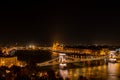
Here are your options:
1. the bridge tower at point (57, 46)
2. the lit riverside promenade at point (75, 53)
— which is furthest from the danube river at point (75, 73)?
the bridge tower at point (57, 46)

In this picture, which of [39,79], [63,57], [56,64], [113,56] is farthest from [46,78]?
[113,56]

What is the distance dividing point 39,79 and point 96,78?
423cm

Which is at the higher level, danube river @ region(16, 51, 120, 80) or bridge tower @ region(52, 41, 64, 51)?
bridge tower @ region(52, 41, 64, 51)

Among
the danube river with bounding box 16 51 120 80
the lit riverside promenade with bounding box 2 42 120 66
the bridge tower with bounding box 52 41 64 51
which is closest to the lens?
the danube river with bounding box 16 51 120 80

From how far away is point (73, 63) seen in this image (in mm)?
23781

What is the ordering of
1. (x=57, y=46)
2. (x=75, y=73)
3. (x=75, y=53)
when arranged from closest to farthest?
1. (x=75, y=73)
2. (x=75, y=53)
3. (x=57, y=46)

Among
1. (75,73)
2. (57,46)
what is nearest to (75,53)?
(57,46)

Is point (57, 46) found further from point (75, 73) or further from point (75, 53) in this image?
point (75, 73)

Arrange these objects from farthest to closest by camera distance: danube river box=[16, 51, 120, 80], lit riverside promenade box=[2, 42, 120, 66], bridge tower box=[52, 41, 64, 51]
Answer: bridge tower box=[52, 41, 64, 51] → lit riverside promenade box=[2, 42, 120, 66] → danube river box=[16, 51, 120, 80]

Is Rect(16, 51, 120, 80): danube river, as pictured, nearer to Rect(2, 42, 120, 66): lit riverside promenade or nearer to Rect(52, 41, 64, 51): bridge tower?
Rect(2, 42, 120, 66): lit riverside promenade

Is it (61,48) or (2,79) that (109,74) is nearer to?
(2,79)

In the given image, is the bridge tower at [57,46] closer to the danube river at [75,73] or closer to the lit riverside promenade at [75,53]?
the lit riverside promenade at [75,53]

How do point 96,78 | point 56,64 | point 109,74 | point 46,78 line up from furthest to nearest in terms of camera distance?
1. point 56,64
2. point 109,74
3. point 96,78
4. point 46,78

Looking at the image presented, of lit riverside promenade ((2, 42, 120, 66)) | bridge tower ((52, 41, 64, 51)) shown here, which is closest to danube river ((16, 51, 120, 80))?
lit riverside promenade ((2, 42, 120, 66))
